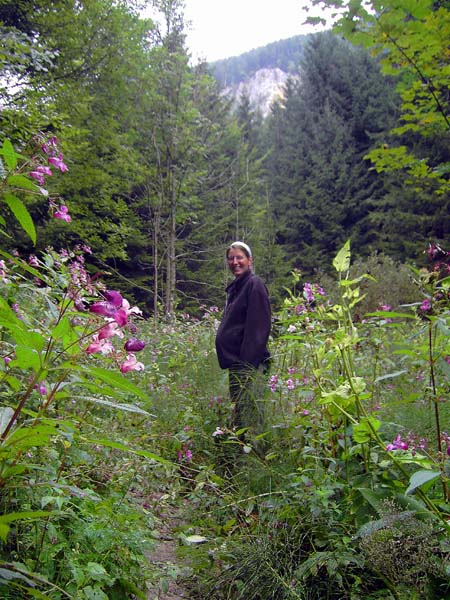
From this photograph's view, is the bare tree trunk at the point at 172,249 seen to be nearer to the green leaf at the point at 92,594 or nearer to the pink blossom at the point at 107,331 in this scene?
the green leaf at the point at 92,594

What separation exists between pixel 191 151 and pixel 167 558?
1308 cm

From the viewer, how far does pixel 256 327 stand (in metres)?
3.83

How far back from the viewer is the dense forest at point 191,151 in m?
7.07

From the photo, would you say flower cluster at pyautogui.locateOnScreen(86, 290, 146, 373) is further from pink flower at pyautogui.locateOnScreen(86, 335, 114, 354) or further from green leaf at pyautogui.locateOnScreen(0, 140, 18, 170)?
green leaf at pyautogui.locateOnScreen(0, 140, 18, 170)

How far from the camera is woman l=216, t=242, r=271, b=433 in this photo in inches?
141

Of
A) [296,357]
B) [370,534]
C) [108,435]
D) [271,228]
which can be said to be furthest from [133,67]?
[370,534]

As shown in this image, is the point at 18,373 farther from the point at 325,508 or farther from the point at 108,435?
the point at 325,508

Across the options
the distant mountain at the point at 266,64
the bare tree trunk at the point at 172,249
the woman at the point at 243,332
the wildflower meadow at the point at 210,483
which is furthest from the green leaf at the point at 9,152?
the distant mountain at the point at 266,64

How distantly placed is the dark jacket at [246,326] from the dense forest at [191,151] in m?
1.25

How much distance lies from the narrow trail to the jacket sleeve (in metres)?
1.17

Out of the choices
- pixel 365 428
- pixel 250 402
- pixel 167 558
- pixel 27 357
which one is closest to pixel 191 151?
pixel 250 402

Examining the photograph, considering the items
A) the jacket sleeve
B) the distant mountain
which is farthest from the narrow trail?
the distant mountain

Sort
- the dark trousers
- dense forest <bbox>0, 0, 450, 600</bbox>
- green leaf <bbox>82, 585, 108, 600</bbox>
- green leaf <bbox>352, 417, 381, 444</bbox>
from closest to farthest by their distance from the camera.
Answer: dense forest <bbox>0, 0, 450, 600</bbox>, green leaf <bbox>82, 585, 108, 600</bbox>, green leaf <bbox>352, 417, 381, 444</bbox>, the dark trousers

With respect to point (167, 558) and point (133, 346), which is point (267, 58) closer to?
point (167, 558)
